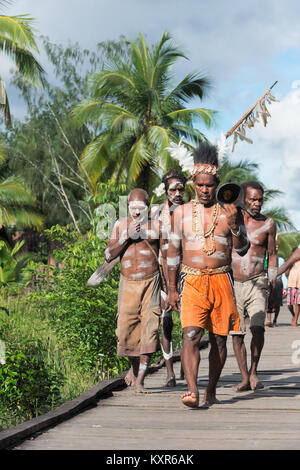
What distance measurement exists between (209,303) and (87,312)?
14.1ft

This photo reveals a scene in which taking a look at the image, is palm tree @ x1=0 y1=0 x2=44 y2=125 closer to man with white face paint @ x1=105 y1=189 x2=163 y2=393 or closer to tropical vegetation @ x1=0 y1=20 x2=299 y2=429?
tropical vegetation @ x1=0 y1=20 x2=299 y2=429

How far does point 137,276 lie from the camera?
658 centimetres

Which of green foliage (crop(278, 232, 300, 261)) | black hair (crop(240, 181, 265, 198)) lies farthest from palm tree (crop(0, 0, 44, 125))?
green foliage (crop(278, 232, 300, 261))

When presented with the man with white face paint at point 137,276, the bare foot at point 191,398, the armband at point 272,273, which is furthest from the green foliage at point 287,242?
the bare foot at point 191,398

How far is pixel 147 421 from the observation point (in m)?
5.23

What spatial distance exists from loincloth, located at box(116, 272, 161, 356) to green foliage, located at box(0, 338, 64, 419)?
165 cm

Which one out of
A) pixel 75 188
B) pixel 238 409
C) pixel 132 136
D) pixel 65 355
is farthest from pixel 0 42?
pixel 238 409

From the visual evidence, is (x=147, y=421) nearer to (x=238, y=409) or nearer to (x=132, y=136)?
(x=238, y=409)

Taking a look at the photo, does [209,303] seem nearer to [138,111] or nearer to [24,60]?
[24,60]

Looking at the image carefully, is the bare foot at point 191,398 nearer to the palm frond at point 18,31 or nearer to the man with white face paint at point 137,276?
A: the man with white face paint at point 137,276

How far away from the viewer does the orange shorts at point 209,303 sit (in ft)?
18.5

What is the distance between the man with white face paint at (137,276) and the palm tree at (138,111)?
56.2ft

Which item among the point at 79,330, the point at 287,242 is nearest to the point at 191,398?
the point at 79,330
